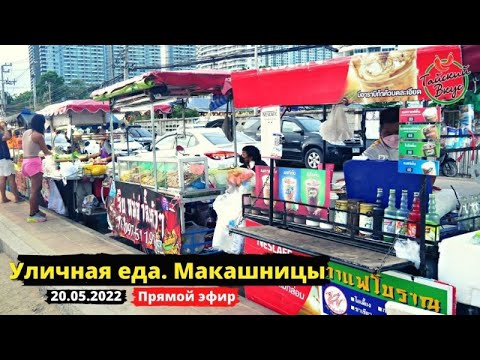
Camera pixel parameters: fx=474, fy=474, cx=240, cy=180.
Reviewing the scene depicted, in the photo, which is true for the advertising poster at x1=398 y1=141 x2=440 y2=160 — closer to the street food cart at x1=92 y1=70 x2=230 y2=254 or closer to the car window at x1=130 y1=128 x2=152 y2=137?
the street food cart at x1=92 y1=70 x2=230 y2=254

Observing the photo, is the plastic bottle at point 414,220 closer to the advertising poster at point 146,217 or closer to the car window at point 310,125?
the advertising poster at point 146,217

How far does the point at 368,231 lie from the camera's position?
347cm

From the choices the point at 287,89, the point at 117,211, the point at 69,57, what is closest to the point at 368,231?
the point at 287,89

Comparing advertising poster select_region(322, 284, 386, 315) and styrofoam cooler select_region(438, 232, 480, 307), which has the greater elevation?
styrofoam cooler select_region(438, 232, 480, 307)

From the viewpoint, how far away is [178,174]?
5.55 m

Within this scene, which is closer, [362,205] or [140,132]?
A: [362,205]

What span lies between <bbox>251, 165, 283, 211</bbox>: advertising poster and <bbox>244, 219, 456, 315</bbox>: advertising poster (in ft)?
1.42

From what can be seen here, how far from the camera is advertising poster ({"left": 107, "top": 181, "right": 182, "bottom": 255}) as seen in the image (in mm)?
5543

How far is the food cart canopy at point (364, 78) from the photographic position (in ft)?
9.09

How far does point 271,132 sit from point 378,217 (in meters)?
1.26

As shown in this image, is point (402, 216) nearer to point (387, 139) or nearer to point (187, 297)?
point (387, 139)

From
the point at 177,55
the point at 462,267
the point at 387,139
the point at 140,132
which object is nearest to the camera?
the point at 462,267

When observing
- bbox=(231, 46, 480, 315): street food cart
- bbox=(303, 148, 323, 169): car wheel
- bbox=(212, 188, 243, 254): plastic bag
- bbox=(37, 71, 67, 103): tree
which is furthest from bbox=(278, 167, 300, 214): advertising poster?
bbox=(37, 71, 67, 103): tree

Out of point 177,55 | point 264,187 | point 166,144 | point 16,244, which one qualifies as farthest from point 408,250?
point 177,55
